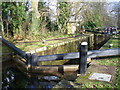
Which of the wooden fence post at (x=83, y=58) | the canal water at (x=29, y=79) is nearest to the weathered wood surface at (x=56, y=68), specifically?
the canal water at (x=29, y=79)

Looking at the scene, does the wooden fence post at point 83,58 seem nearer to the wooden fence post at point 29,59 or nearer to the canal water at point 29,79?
the canal water at point 29,79

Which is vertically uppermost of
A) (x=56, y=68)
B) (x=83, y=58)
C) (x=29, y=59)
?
(x=83, y=58)

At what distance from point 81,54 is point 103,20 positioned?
61.9ft

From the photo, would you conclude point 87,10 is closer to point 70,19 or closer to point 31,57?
point 70,19

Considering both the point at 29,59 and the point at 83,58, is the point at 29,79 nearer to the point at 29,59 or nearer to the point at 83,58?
the point at 29,59

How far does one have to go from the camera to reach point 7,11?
33.4 feet

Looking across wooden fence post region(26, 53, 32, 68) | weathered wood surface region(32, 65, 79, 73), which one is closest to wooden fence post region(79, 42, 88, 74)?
weathered wood surface region(32, 65, 79, 73)

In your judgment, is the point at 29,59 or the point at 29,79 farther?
the point at 29,59

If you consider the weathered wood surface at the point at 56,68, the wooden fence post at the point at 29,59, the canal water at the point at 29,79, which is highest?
the wooden fence post at the point at 29,59

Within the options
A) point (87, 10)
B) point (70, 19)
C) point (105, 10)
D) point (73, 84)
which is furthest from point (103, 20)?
point (73, 84)

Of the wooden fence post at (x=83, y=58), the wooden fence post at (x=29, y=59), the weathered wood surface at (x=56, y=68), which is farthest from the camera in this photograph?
the wooden fence post at (x=29, y=59)

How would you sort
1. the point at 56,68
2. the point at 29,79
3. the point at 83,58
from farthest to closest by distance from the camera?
the point at 56,68 < the point at 29,79 < the point at 83,58

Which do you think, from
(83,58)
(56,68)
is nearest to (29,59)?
(56,68)

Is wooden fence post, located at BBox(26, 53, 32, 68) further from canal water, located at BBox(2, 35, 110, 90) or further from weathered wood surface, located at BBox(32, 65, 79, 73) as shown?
canal water, located at BBox(2, 35, 110, 90)
